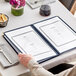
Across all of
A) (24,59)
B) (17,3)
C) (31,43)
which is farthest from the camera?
(17,3)

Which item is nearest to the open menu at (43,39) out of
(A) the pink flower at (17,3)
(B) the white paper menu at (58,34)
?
(B) the white paper menu at (58,34)

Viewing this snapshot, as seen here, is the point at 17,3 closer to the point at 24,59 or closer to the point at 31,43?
the point at 31,43

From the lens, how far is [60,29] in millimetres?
1877

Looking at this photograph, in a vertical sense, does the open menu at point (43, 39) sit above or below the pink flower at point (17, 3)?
below

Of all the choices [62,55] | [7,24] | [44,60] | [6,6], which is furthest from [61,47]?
[6,6]

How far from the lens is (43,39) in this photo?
1798 mm

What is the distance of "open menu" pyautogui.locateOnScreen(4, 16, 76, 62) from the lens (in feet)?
5.62

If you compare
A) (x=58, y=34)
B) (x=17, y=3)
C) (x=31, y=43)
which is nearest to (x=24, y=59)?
(x=31, y=43)

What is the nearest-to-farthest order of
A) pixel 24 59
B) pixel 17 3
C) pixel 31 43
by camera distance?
pixel 24 59
pixel 31 43
pixel 17 3

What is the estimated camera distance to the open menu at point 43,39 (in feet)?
5.62

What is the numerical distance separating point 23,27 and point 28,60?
302 millimetres

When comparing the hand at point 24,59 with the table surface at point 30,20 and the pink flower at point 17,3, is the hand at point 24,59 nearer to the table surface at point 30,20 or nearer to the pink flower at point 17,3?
the table surface at point 30,20

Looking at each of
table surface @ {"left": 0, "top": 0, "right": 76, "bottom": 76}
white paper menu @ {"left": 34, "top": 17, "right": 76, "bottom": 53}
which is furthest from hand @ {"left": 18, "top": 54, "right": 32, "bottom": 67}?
white paper menu @ {"left": 34, "top": 17, "right": 76, "bottom": 53}

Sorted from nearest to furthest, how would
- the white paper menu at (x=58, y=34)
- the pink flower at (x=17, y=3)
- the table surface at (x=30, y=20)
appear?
the table surface at (x=30, y=20), the white paper menu at (x=58, y=34), the pink flower at (x=17, y=3)
